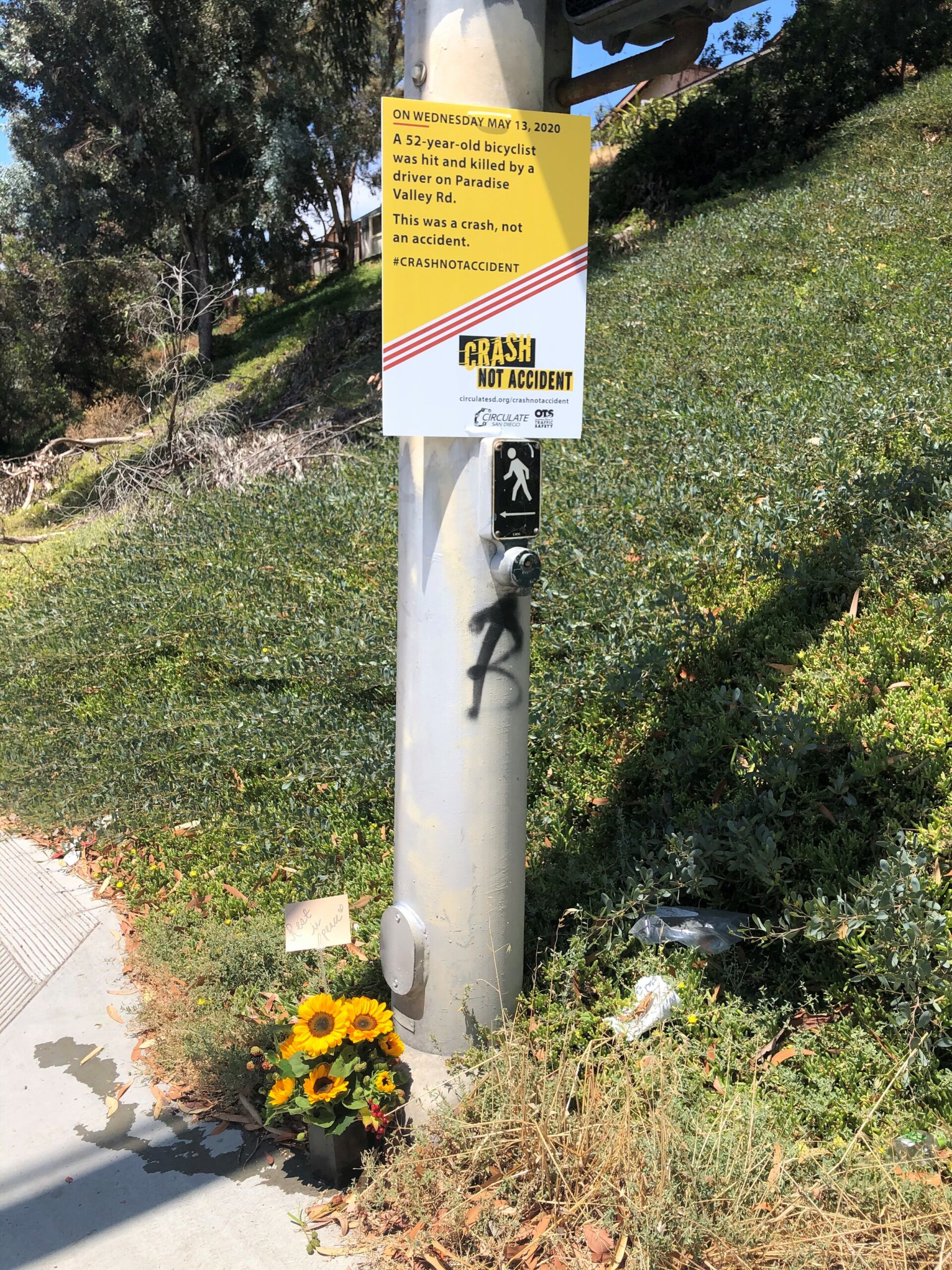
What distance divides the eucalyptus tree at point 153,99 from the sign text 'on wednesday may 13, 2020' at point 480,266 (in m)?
14.7

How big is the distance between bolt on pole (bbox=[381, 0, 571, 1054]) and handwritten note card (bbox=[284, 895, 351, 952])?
23 centimetres

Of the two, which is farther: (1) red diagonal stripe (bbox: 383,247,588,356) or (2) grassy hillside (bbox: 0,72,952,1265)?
(2) grassy hillside (bbox: 0,72,952,1265)

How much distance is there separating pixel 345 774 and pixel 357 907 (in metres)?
0.85

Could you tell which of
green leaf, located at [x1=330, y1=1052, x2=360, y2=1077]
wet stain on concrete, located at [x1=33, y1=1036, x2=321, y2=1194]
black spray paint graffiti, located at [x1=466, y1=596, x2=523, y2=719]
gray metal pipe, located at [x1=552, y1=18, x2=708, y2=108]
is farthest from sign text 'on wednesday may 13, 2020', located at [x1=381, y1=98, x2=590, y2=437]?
wet stain on concrete, located at [x1=33, y1=1036, x2=321, y2=1194]

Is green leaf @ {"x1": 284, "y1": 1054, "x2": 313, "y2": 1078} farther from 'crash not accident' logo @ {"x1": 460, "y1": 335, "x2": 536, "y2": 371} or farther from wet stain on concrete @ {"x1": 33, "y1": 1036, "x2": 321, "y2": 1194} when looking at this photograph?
'crash not accident' logo @ {"x1": 460, "y1": 335, "x2": 536, "y2": 371}

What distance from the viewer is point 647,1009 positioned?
123 inches

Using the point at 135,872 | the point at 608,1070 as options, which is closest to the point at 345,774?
the point at 135,872

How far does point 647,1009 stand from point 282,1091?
1.11 meters

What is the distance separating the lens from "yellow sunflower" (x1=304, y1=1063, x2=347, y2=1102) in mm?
2777

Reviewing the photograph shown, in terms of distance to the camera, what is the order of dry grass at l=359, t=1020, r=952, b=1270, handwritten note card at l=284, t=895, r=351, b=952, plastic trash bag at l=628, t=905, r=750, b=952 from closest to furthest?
dry grass at l=359, t=1020, r=952, b=1270 < handwritten note card at l=284, t=895, r=351, b=952 < plastic trash bag at l=628, t=905, r=750, b=952

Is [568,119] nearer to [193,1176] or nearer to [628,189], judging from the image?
[193,1176]

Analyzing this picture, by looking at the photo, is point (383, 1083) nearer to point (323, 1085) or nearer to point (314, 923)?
point (323, 1085)

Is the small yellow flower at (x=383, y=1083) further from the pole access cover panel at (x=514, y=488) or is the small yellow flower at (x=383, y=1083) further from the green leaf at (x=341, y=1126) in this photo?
the pole access cover panel at (x=514, y=488)

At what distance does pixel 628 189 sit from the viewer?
17.2m
